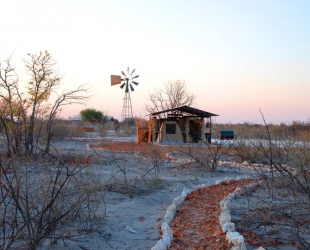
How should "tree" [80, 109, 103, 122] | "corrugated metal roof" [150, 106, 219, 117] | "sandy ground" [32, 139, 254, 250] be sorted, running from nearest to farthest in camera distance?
"sandy ground" [32, 139, 254, 250] → "corrugated metal roof" [150, 106, 219, 117] → "tree" [80, 109, 103, 122]

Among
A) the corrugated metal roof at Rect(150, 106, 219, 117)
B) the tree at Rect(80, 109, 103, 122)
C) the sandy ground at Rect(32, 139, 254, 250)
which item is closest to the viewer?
the sandy ground at Rect(32, 139, 254, 250)

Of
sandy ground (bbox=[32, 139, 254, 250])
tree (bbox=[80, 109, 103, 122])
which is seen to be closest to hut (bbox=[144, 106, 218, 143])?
sandy ground (bbox=[32, 139, 254, 250])

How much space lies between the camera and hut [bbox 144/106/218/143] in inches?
989

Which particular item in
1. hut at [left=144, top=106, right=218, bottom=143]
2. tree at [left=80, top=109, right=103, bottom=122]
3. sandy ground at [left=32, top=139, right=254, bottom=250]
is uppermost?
tree at [left=80, top=109, right=103, bottom=122]

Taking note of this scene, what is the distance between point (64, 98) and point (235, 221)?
7.82 meters

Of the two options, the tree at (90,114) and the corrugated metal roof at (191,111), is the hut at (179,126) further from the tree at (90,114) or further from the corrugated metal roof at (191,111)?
the tree at (90,114)

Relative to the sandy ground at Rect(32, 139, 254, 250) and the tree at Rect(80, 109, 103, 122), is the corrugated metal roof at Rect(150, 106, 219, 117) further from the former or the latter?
the tree at Rect(80, 109, 103, 122)

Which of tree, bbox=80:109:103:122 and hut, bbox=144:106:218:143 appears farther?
tree, bbox=80:109:103:122

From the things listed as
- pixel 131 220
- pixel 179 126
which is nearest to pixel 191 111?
pixel 179 126

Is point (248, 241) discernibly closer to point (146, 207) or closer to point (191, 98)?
point (146, 207)

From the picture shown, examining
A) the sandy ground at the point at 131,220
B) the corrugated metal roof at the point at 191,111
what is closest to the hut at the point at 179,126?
the corrugated metal roof at the point at 191,111

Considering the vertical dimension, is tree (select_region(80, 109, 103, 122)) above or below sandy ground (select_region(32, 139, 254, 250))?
above

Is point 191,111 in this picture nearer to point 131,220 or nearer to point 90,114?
point 131,220

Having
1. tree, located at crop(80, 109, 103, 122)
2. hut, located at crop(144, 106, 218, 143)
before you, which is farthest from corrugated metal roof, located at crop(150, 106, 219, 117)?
tree, located at crop(80, 109, 103, 122)
